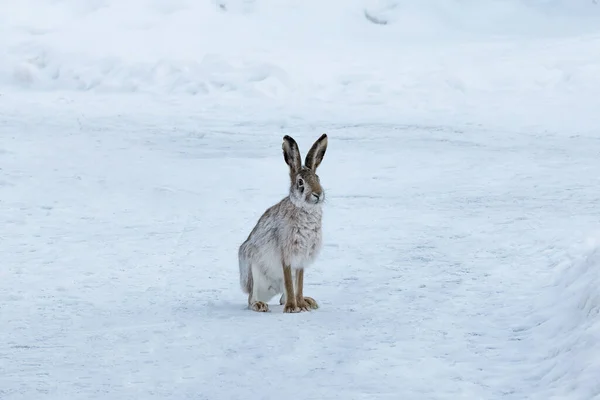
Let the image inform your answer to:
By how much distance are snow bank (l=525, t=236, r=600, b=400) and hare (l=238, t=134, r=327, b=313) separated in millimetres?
1418

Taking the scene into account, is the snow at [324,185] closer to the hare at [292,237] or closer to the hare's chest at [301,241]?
the hare at [292,237]

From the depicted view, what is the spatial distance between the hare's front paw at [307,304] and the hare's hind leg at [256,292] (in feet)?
0.77

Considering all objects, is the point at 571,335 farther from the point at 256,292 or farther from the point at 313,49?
the point at 313,49

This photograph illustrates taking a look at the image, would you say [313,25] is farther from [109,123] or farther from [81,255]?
[81,255]

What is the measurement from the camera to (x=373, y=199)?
1070cm

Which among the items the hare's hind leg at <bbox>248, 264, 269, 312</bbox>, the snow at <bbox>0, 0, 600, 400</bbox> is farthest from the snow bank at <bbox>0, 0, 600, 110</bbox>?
the hare's hind leg at <bbox>248, 264, 269, 312</bbox>

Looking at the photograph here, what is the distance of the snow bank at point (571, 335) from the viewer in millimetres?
4539

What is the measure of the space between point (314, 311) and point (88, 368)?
1.63m

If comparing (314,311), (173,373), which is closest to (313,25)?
(314,311)

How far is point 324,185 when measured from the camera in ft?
38.3

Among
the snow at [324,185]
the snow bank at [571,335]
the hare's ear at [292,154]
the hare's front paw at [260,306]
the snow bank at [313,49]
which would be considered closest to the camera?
the snow bank at [571,335]

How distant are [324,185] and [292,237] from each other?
5206 millimetres

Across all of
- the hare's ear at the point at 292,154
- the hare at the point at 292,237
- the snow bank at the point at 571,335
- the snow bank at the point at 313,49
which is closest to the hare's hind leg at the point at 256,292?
the hare at the point at 292,237

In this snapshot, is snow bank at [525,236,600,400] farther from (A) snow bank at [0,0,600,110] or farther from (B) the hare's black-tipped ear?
(A) snow bank at [0,0,600,110]
